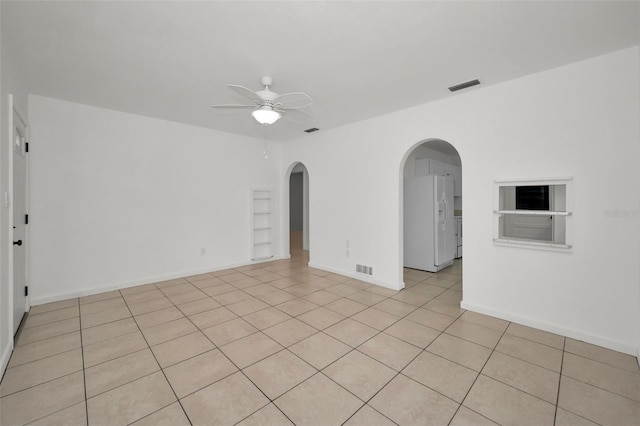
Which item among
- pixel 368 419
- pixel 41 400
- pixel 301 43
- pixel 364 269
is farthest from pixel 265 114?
pixel 364 269

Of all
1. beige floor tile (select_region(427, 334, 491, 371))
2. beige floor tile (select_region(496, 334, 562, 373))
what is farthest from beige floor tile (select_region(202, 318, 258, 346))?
beige floor tile (select_region(496, 334, 562, 373))

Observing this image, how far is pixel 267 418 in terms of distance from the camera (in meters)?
1.68

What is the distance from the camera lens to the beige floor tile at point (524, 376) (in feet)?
6.29

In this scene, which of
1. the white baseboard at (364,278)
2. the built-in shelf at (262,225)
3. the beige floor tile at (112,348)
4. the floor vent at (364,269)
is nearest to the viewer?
the beige floor tile at (112,348)

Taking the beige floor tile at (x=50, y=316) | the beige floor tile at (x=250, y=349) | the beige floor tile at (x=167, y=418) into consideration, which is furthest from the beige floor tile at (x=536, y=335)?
the beige floor tile at (x=50, y=316)

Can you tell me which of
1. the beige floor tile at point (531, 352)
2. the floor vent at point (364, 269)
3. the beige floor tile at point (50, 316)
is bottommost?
the beige floor tile at point (531, 352)

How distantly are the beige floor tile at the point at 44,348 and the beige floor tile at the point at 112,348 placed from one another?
0.67 ft

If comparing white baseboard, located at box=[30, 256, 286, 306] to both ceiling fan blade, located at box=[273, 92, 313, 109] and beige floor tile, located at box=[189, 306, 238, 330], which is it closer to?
beige floor tile, located at box=[189, 306, 238, 330]

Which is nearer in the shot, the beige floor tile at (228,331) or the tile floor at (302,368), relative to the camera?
the tile floor at (302,368)

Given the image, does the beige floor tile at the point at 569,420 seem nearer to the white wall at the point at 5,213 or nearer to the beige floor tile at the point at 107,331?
the beige floor tile at the point at 107,331

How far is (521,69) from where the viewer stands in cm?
273

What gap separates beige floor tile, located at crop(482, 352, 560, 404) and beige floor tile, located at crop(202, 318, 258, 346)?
2.17m

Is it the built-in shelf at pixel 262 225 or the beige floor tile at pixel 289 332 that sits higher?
the built-in shelf at pixel 262 225

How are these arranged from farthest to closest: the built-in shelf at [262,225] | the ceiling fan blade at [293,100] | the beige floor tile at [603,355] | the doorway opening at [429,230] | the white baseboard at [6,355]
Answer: the built-in shelf at [262,225] → the doorway opening at [429,230] → the ceiling fan blade at [293,100] → the beige floor tile at [603,355] → the white baseboard at [6,355]
